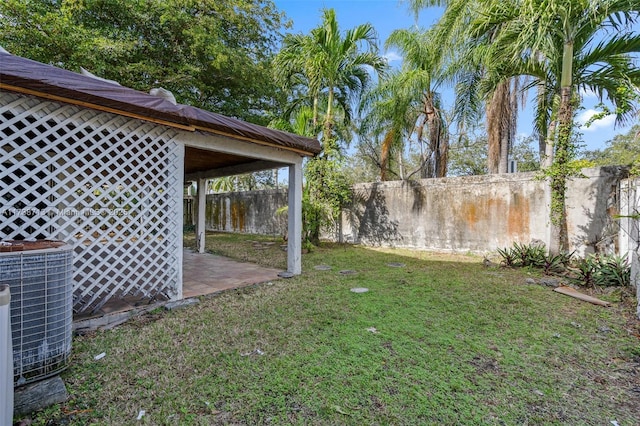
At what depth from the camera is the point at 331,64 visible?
24.4ft

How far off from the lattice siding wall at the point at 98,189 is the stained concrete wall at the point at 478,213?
20.1 ft

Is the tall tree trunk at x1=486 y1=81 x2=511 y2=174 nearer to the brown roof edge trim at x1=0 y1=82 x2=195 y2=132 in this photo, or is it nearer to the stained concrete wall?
the stained concrete wall

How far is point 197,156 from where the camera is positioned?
5.65 meters

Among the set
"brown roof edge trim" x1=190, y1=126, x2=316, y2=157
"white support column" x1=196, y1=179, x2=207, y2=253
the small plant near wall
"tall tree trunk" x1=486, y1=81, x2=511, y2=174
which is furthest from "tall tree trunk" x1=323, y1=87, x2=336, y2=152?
the small plant near wall

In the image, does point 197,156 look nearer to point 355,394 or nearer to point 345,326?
point 345,326

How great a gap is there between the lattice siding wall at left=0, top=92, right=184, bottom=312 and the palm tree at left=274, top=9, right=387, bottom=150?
16.2ft

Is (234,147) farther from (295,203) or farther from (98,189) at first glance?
(98,189)

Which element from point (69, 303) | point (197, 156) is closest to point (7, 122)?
point (69, 303)

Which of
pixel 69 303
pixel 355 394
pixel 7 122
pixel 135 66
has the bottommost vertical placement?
pixel 355 394

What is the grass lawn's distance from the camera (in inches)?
69.9

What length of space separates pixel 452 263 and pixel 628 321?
314cm

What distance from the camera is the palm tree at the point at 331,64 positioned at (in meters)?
7.35

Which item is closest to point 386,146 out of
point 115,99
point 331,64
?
point 331,64

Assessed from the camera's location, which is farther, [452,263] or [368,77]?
[368,77]
